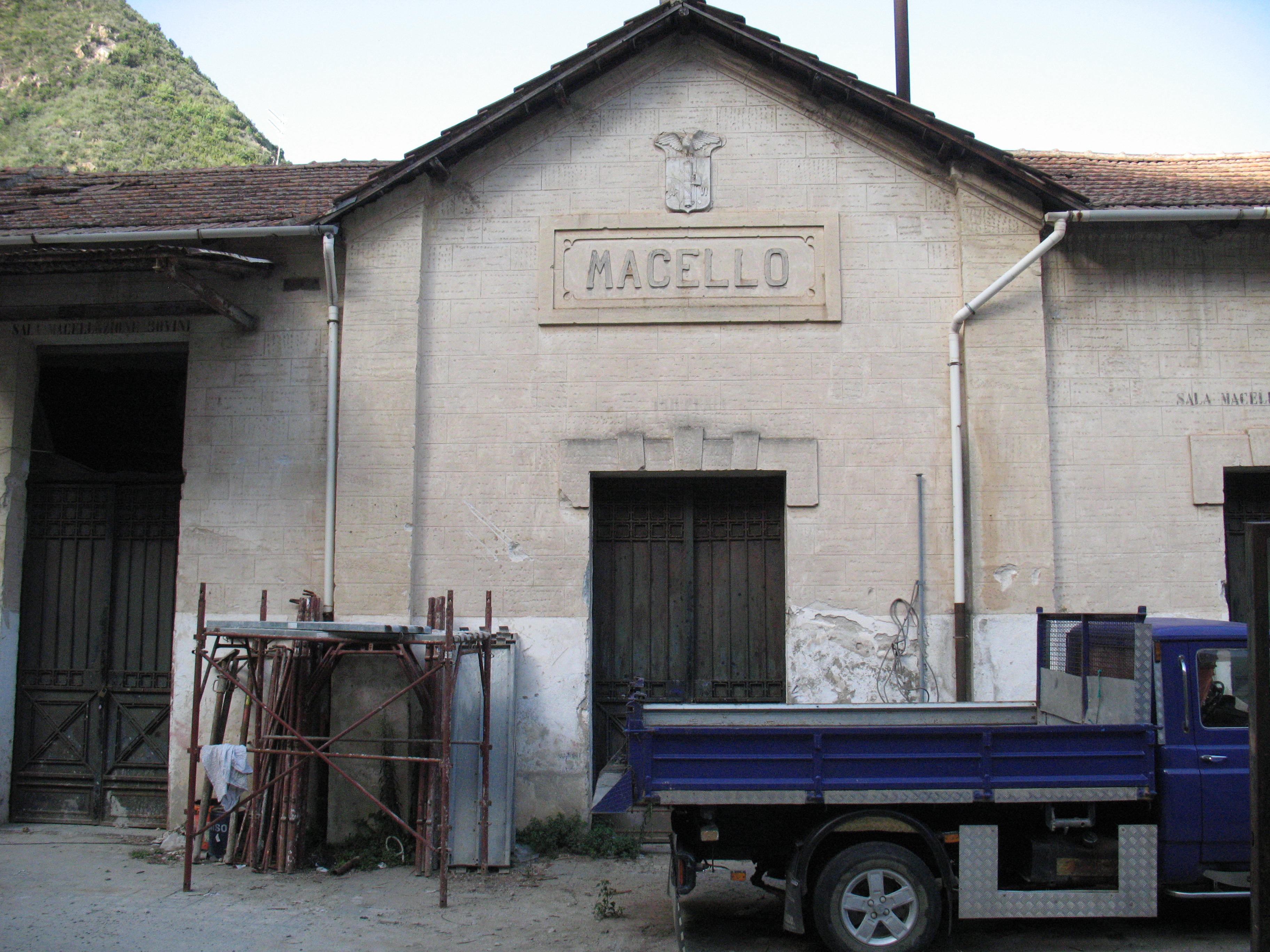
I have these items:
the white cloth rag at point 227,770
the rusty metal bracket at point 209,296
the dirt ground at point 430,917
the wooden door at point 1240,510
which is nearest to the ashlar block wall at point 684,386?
the rusty metal bracket at point 209,296

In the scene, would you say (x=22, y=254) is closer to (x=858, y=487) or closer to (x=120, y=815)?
(x=120, y=815)

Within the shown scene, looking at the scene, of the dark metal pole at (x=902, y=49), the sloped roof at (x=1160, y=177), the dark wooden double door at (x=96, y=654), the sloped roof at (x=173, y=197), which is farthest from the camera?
the dark metal pole at (x=902, y=49)

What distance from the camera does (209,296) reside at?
27.4ft

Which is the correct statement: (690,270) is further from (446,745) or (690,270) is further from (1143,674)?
(1143,674)

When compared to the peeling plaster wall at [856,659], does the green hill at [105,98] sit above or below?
→ above

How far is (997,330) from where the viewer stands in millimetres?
8727

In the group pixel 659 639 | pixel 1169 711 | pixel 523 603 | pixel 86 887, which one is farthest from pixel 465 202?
pixel 1169 711

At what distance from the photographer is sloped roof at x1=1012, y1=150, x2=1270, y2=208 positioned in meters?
8.80

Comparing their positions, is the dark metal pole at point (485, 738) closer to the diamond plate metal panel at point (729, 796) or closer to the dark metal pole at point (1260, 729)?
the diamond plate metal panel at point (729, 796)

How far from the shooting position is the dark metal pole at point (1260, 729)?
3.93 meters

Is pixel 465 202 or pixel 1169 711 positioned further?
pixel 465 202

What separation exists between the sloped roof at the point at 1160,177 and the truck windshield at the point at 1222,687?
14.1 feet

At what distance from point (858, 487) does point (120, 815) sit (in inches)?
292

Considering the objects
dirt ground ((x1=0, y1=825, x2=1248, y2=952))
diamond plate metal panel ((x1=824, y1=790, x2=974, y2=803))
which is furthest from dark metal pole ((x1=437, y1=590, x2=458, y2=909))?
diamond plate metal panel ((x1=824, y1=790, x2=974, y2=803))
